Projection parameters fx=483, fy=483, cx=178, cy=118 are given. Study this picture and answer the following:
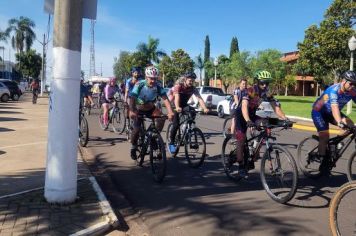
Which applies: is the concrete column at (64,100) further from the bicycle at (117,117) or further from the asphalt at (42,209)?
the bicycle at (117,117)

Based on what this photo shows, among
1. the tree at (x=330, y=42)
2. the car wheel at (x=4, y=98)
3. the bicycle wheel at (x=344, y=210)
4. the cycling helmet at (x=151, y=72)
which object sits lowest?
the bicycle wheel at (x=344, y=210)

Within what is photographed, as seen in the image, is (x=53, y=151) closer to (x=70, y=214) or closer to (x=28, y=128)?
(x=70, y=214)

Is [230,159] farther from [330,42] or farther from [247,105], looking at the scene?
[330,42]

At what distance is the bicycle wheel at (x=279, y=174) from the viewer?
6.46 m

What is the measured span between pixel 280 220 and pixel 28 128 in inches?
467

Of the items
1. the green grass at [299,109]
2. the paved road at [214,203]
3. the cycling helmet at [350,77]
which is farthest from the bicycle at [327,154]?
the green grass at [299,109]

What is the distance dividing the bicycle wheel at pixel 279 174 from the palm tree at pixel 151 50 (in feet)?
227

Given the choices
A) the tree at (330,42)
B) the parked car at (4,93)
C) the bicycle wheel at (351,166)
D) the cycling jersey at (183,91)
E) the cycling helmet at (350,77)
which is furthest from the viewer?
the tree at (330,42)

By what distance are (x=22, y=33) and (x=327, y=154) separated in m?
84.3

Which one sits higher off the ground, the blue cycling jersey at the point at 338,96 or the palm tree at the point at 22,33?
the palm tree at the point at 22,33

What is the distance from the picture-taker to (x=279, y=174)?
6730mm

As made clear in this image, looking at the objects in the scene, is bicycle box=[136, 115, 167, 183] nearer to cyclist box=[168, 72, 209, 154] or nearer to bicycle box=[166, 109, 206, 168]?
bicycle box=[166, 109, 206, 168]

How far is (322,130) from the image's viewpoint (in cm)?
798

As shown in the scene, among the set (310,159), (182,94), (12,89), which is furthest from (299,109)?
(310,159)
